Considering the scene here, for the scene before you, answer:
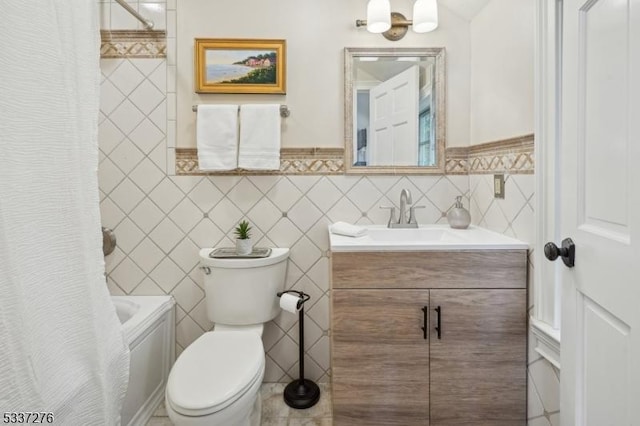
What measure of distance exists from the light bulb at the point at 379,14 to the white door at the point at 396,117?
26 cm

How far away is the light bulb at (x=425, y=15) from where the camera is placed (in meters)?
1.63

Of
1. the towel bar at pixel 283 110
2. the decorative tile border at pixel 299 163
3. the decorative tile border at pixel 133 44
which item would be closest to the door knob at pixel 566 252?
the decorative tile border at pixel 299 163

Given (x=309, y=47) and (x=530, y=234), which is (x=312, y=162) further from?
(x=530, y=234)

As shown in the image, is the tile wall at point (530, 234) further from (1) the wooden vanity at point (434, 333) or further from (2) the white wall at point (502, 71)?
(2) the white wall at point (502, 71)

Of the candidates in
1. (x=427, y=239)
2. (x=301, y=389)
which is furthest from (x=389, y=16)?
(x=301, y=389)

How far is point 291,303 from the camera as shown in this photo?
62.1 inches

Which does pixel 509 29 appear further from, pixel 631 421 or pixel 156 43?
pixel 156 43

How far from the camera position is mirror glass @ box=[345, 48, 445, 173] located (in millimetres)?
1753

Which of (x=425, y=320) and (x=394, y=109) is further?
(x=394, y=109)

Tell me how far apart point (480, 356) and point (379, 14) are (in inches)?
63.6

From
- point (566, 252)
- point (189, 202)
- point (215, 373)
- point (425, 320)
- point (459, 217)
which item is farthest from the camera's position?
point (189, 202)

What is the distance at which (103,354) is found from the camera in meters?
0.80

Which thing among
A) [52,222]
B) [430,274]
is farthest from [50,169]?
[430,274]

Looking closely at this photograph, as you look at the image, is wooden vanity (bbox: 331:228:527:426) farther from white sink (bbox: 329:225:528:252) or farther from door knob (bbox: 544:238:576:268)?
door knob (bbox: 544:238:576:268)
